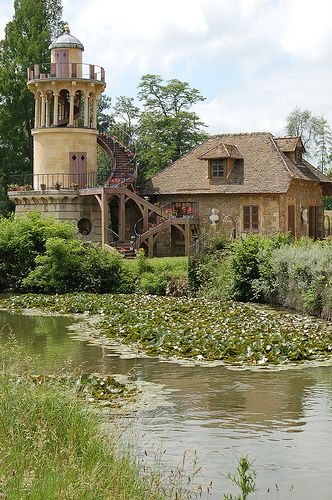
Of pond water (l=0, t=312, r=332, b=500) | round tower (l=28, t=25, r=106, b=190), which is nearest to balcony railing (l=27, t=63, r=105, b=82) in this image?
round tower (l=28, t=25, r=106, b=190)

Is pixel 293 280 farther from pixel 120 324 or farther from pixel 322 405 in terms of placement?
pixel 322 405

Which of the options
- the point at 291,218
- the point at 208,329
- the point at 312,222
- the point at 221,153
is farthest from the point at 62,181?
the point at 208,329

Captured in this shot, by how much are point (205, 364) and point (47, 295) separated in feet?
54.3

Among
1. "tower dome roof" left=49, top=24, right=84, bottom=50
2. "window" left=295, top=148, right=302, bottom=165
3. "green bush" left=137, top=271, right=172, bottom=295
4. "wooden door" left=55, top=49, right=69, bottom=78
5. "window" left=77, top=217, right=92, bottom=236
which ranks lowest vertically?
"green bush" left=137, top=271, right=172, bottom=295

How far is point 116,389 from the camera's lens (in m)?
15.6

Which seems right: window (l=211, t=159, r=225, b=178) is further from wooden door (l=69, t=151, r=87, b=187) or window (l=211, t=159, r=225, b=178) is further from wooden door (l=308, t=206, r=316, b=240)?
wooden door (l=69, t=151, r=87, b=187)

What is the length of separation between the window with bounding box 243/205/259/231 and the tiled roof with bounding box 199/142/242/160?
2.65 m

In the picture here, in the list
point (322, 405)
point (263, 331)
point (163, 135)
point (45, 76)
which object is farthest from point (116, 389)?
point (163, 135)

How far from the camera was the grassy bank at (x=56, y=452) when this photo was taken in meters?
7.92

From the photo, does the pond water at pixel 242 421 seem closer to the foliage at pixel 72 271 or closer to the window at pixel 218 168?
the foliage at pixel 72 271

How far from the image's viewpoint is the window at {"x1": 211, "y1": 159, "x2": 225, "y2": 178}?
42.6m

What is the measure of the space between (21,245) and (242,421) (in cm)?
2438

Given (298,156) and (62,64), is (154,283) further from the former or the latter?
(62,64)

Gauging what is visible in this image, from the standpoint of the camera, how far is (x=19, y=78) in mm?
52188
